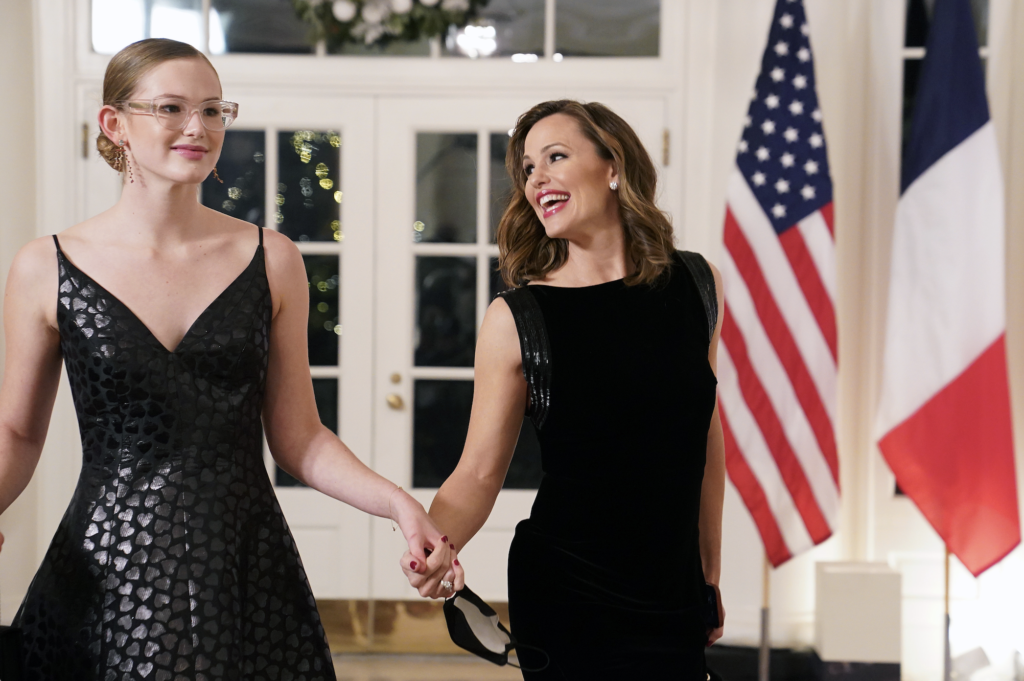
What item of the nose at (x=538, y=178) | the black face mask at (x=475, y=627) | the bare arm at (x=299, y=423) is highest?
the nose at (x=538, y=178)

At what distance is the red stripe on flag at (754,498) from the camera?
3018 millimetres

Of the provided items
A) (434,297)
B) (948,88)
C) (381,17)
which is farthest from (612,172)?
(381,17)

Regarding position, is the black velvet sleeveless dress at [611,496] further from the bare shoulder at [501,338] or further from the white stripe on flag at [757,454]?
the white stripe on flag at [757,454]

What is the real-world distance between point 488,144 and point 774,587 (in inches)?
84.2

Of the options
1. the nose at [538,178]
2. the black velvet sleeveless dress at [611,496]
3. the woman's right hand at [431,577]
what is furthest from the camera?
the nose at [538,178]

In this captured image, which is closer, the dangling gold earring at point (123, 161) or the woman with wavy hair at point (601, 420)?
the dangling gold earring at point (123, 161)

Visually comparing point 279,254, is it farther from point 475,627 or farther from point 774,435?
point 774,435

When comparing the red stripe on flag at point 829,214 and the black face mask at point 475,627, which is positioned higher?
the red stripe on flag at point 829,214

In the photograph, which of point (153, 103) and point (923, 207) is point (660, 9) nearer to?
point (923, 207)

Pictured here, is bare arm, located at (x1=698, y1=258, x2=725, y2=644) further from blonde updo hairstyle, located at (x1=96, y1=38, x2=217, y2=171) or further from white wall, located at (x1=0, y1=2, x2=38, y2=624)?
white wall, located at (x1=0, y1=2, x2=38, y2=624)

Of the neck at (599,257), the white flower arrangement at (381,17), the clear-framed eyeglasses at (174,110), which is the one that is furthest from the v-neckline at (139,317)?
the white flower arrangement at (381,17)

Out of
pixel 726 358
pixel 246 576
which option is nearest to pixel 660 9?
pixel 726 358

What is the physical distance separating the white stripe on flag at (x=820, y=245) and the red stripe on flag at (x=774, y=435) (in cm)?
34

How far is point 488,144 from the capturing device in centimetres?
365
